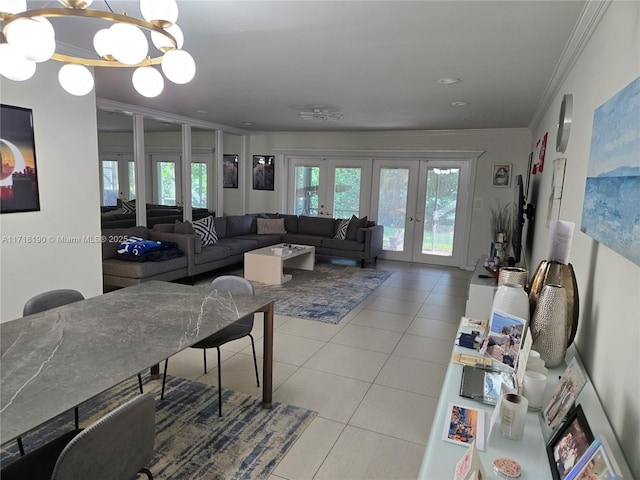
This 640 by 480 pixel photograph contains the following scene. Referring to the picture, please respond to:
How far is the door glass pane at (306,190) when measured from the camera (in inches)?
330

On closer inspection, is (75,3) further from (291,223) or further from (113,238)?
(291,223)

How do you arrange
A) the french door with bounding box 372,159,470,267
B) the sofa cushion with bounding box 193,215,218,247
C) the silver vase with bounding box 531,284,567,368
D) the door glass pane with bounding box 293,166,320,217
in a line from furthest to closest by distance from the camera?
1. the door glass pane with bounding box 293,166,320,217
2. the french door with bounding box 372,159,470,267
3. the sofa cushion with bounding box 193,215,218,247
4. the silver vase with bounding box 531,284,567,368

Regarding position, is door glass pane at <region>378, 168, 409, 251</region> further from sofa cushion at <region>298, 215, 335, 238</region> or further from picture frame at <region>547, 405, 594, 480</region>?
picture frame at <region>547, 405, 594, 480</region>

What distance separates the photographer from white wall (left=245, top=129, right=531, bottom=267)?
21.9ft

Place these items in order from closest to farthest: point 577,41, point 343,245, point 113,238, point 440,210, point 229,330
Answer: point 577,41, point 229,330, point 113,238, point 343,245, point 440,210

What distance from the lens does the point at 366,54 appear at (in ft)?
9.96

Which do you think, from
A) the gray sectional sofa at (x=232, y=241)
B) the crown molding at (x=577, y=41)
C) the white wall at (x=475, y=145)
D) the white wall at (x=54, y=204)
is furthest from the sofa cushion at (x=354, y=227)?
the white wall at (x=54, y=204)

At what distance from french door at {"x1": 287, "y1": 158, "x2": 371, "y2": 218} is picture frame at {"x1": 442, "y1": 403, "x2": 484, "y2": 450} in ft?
21.7

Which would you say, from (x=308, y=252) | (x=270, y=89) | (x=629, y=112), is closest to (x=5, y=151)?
(x=270, y=89)

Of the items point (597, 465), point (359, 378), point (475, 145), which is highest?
point (475, 145)

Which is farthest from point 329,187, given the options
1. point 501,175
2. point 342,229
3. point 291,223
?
point 501,175

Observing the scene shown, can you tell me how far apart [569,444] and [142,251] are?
4.78 meters

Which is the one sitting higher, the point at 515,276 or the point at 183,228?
the point at 515,276

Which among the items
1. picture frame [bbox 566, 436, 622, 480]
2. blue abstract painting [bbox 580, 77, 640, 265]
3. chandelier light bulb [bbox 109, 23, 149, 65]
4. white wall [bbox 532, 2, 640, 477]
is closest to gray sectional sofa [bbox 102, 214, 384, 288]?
chandelier light bulb [bbox 109, 23, 149, 65]
